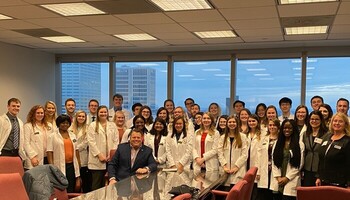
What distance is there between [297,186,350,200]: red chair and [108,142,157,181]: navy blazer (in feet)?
6.23

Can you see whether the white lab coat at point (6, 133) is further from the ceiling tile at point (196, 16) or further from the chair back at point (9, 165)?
the ceiling tile at point (196, 16)

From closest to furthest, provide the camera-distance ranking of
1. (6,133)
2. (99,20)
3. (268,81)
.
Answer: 1. (6,133)
2. (99,20)
3. (268,81)

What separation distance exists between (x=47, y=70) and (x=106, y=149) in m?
4.72

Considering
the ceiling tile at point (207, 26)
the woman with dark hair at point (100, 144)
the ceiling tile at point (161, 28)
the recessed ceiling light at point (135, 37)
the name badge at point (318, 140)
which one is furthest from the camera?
the recessed ceiling light at point (135, 37)

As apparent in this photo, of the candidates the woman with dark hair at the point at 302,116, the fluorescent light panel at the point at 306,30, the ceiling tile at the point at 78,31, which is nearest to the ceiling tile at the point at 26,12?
the ceiling tile at the point at 78,31

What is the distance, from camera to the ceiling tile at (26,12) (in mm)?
4633

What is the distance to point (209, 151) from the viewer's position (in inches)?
188

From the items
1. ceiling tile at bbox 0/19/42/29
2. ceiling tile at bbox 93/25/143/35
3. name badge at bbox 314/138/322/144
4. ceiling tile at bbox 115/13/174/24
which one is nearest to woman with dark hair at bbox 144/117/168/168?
ceiling tile at bbox 115/13/174/24

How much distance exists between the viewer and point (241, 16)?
495 cm

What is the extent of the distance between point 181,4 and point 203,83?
4.42m

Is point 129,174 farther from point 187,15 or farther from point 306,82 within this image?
point 306,82

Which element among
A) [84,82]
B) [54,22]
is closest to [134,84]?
[84,82]

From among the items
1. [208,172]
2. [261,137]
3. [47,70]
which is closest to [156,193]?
[208,172]

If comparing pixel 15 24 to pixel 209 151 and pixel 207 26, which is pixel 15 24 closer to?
pixel 207 26
